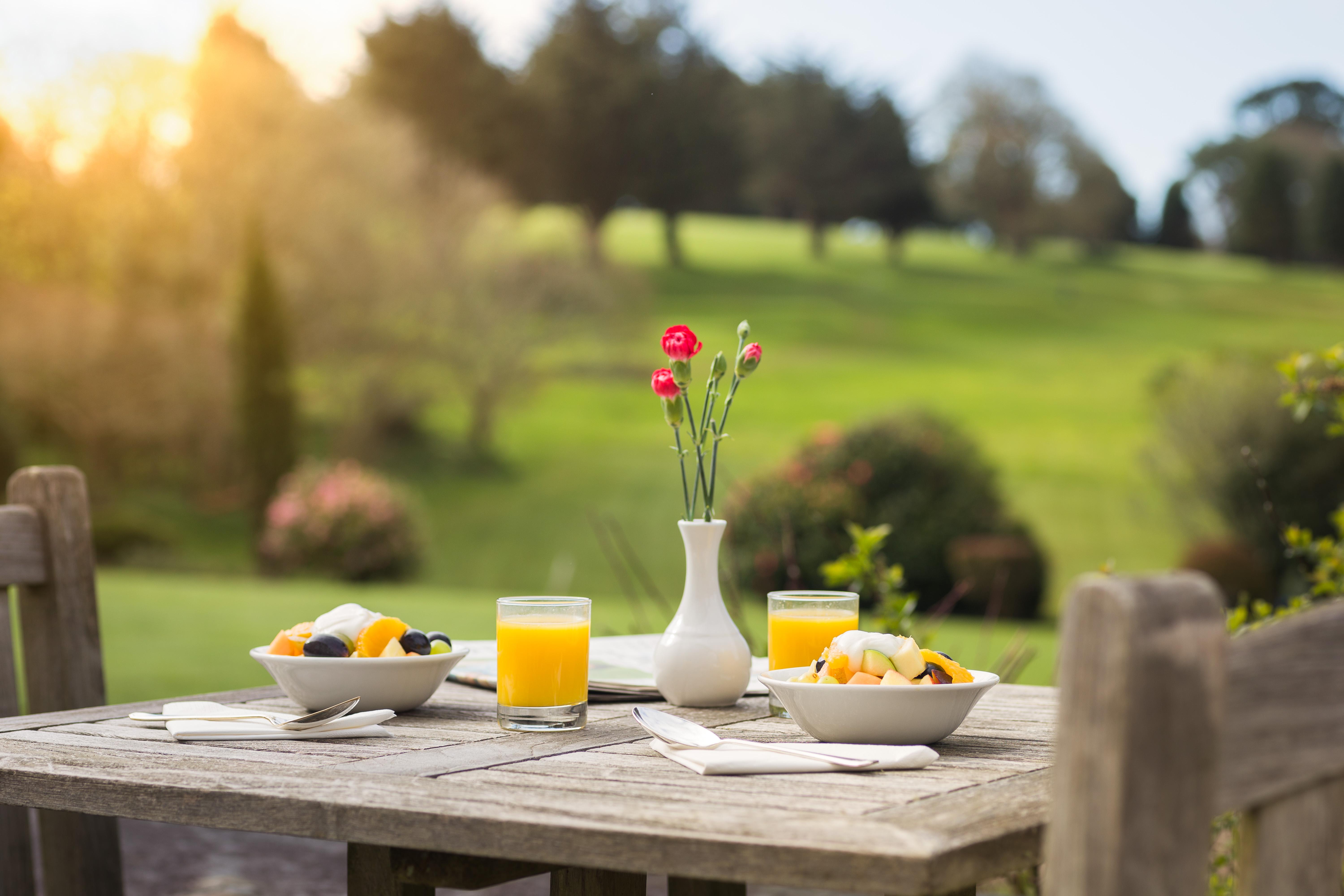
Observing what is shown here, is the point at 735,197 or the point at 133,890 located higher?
the point at 735,197

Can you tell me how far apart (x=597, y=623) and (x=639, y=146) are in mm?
17336

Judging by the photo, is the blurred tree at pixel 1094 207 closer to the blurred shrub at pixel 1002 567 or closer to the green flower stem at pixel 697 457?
the blurred shrub at pixel 1002 567

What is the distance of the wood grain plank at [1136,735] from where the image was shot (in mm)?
660

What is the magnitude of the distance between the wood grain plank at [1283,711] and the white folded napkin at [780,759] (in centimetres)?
43

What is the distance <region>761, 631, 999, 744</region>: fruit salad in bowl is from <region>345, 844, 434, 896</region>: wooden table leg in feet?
1.49

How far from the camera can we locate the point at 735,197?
80.8 ft

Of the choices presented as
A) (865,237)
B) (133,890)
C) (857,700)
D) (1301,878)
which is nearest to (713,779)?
(857,700)

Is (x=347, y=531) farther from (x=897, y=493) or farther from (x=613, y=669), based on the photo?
(x=613, y=669)

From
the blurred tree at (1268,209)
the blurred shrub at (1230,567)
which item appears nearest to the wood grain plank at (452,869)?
the blurred shrub at (1230,567)

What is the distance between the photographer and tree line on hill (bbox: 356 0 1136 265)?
2286cm

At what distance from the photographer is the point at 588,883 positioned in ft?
4.61

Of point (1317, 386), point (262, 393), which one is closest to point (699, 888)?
point (1317, 386)

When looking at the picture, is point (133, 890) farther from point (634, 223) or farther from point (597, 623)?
point (634, 223)

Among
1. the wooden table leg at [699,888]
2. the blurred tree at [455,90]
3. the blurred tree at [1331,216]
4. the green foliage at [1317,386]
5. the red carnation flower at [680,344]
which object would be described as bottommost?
the wooden table leg at [699,888]
